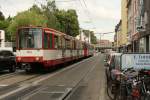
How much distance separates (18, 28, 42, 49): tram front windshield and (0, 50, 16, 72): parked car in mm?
1257

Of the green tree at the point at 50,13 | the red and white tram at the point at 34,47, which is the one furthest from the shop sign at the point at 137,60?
the green tree at the point at 50,13

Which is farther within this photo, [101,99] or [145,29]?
[145,29]

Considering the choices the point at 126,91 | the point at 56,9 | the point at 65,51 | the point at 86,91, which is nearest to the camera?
the point at 126,91

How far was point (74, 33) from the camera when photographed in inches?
4387

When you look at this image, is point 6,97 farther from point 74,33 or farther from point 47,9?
point 74,33

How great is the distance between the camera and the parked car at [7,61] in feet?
100

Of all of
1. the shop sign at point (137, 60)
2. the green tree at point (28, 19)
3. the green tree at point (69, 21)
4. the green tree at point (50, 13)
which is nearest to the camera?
the shop sign at point (137, 60)

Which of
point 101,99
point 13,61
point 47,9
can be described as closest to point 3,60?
point 13,61

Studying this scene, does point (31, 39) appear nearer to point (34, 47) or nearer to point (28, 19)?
point (34, 47)

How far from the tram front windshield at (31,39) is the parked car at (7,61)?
126 centimetres

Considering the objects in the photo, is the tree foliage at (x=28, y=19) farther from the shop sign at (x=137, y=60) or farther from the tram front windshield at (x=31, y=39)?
the shop sign at (x=137, y=60)

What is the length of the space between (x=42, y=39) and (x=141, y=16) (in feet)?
77.1

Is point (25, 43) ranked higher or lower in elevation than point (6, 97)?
higher

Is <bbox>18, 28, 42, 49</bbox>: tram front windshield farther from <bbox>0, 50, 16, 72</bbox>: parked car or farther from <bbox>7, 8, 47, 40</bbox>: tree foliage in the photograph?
<bbox>7, 8, 47, 40</bbox>: tree foliage
